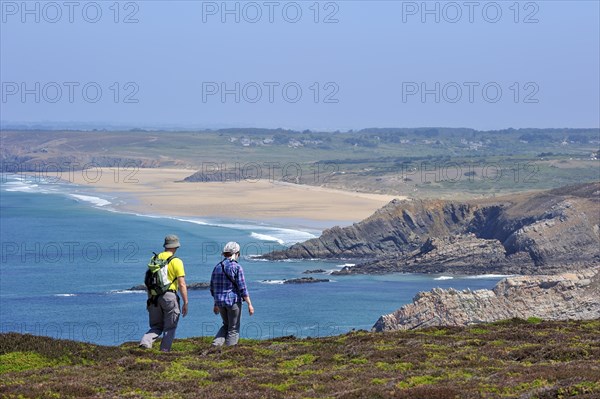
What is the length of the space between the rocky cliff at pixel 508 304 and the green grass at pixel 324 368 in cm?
2026

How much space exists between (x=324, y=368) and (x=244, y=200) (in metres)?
117

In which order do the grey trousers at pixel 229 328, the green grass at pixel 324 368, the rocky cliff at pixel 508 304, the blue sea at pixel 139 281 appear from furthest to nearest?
1. the blue sea at pixel 139 281
2. the rocky cliff at pixel 508 304
3. the grey trousers at pixel 229 328
4. the green grass at pixel 324 368

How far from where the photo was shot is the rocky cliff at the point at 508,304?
1731 inches

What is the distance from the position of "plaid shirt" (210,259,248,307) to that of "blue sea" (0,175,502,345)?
28256mm

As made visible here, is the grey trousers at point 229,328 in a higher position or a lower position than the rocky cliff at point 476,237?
higher

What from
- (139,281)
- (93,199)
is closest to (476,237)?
(139,281)

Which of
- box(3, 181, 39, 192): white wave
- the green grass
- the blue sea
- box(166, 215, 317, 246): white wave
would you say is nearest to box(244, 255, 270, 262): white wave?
the blue sea

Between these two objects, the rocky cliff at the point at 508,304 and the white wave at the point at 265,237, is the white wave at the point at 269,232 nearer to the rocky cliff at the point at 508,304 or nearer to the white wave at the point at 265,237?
the white wave at the point at 265,237

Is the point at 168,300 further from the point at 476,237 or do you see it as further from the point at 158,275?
the point at 476,237

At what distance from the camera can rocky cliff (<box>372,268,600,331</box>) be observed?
1731 inches

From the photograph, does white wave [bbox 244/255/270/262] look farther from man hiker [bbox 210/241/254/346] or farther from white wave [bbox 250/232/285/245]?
man hiker [bbox 210/241/254/346]

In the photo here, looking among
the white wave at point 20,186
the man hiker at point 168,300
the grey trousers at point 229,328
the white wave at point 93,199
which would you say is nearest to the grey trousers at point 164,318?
the man hiker at point 168,300

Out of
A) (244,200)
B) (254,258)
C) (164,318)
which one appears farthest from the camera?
(244,200)

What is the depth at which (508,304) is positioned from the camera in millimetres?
46938
